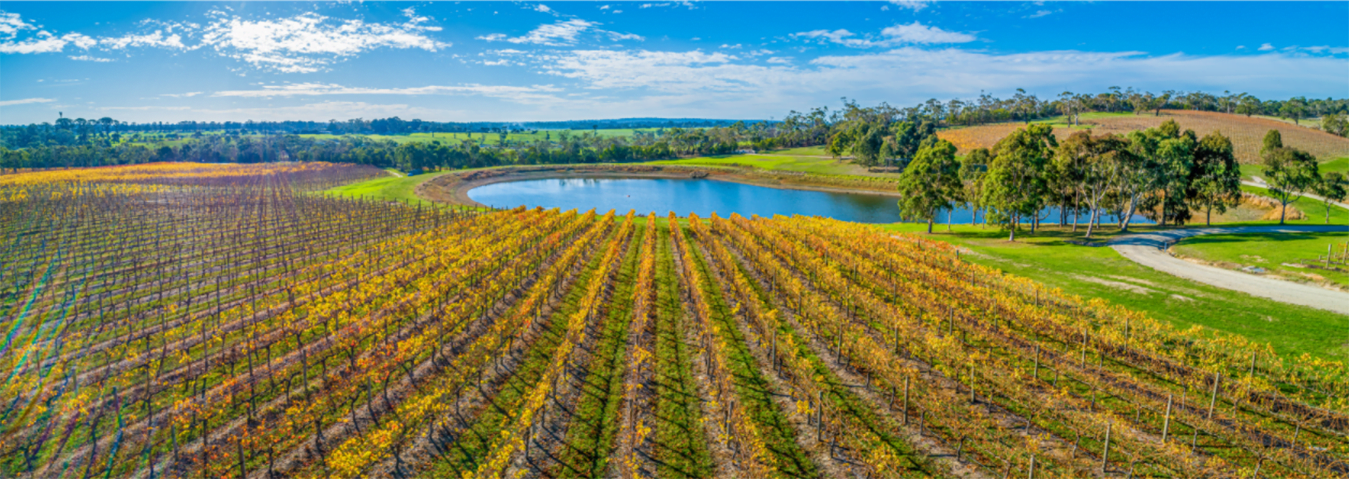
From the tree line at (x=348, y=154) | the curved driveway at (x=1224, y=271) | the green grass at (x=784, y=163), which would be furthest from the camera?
the tree line at (x=348, y=154)

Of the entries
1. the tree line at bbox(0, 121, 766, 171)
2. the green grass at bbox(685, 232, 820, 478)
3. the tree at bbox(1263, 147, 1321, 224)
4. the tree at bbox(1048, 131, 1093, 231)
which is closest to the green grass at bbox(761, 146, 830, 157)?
the tree line at bbox(0, 121, 766, 171)

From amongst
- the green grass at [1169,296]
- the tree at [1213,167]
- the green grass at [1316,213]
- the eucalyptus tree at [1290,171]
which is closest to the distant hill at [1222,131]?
the green grass at [1316,213]

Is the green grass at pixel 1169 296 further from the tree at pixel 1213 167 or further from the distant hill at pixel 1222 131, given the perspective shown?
the distant hill at pixel 1222 131

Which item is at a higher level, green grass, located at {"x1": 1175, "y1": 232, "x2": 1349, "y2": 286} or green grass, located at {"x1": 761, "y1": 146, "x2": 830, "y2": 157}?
green grass, located at {"x1": 761, "y1": 146, "x2": 830, "y2": 157}

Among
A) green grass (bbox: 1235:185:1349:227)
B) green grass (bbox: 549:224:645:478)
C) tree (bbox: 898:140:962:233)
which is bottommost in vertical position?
green grass (bbox: 549:224:645:478)

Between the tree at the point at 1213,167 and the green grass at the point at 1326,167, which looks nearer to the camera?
the tree at the point at 1213,167

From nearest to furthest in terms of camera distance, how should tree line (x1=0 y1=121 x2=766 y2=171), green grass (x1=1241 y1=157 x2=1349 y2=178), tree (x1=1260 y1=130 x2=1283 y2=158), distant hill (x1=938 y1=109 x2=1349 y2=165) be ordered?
tree (x1=1260 y1=130 x2=1283 y2=158), green grass (x1=1241 y1=157 x2=1349 y2=178), distant hill (x1=938 y1=109 x2=1349 y2=165), tree line (x1=0 y1=121 x2=766 y2=171)

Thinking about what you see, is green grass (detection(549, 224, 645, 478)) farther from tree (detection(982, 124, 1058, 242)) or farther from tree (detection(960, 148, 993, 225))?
tree (detection(960, 148, 993, 225))
